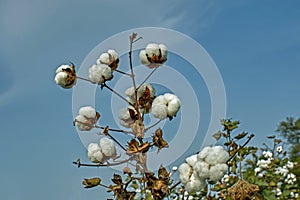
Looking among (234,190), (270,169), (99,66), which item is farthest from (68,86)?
(270,169)

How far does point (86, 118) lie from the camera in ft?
4.55

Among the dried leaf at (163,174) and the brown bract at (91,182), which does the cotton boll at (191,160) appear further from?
the brown bract at (91,182)

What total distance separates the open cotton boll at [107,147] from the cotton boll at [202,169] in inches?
9.8

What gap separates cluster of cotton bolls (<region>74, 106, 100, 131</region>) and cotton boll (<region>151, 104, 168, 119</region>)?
169 millimetres

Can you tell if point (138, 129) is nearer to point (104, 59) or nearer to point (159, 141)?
point (159, 141)

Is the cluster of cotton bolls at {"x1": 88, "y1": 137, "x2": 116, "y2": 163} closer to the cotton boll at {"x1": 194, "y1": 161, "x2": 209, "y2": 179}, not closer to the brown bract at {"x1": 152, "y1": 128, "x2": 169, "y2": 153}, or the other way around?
the brown bract at {"x1": 152, "y1": 128, "x2": 169, "y2": 153}

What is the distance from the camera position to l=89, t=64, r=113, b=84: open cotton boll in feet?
4.49

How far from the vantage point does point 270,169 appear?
148 inches

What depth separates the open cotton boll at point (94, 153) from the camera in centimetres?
132

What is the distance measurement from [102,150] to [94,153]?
0.9 inches

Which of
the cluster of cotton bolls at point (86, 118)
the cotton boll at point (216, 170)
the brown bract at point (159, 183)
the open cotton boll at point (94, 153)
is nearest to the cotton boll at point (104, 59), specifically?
the cluster of cotton bolls at point (86, 118)

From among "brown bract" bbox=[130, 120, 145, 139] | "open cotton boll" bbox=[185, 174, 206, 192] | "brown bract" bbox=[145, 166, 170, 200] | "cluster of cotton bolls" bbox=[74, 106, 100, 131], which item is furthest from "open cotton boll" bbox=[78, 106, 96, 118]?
"open cotton boll" bbox=[185, 174, 206, 192]

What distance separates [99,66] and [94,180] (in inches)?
12.0

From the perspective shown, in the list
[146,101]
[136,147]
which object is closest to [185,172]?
[136,147]
